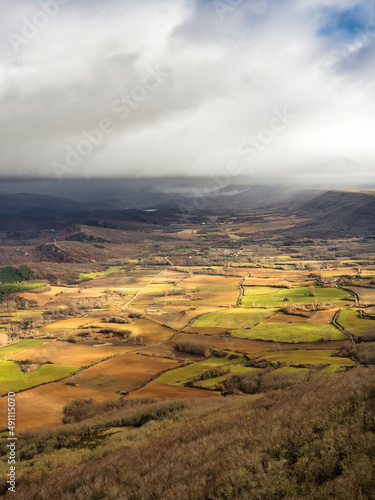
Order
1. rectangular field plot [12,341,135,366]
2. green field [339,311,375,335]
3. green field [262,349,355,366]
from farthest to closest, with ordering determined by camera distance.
Result: 1. green field [339,311,375,335]
2. rectangular field plot [12,341,135,366]
3. green field [262,349,355,366]

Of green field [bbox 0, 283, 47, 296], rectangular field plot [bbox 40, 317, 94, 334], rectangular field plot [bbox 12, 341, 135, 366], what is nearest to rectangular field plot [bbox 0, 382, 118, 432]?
rectangular field plot [bbox 12, 341, 135, 366]

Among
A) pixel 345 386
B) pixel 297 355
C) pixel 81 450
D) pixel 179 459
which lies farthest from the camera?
pixel 297 355

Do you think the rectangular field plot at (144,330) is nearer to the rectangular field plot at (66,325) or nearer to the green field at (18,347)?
the rectangular field plot at (66,325)

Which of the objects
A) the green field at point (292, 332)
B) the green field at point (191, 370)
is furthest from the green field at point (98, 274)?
the green field at point (191, 370)

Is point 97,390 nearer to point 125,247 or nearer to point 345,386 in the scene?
point 345,386

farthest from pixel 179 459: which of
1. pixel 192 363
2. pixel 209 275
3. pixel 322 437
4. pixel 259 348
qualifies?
pixel 209 275

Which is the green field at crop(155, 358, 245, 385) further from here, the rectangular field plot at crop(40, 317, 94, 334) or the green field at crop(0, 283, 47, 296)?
the green field at crop(0, 283, 47, 296)
